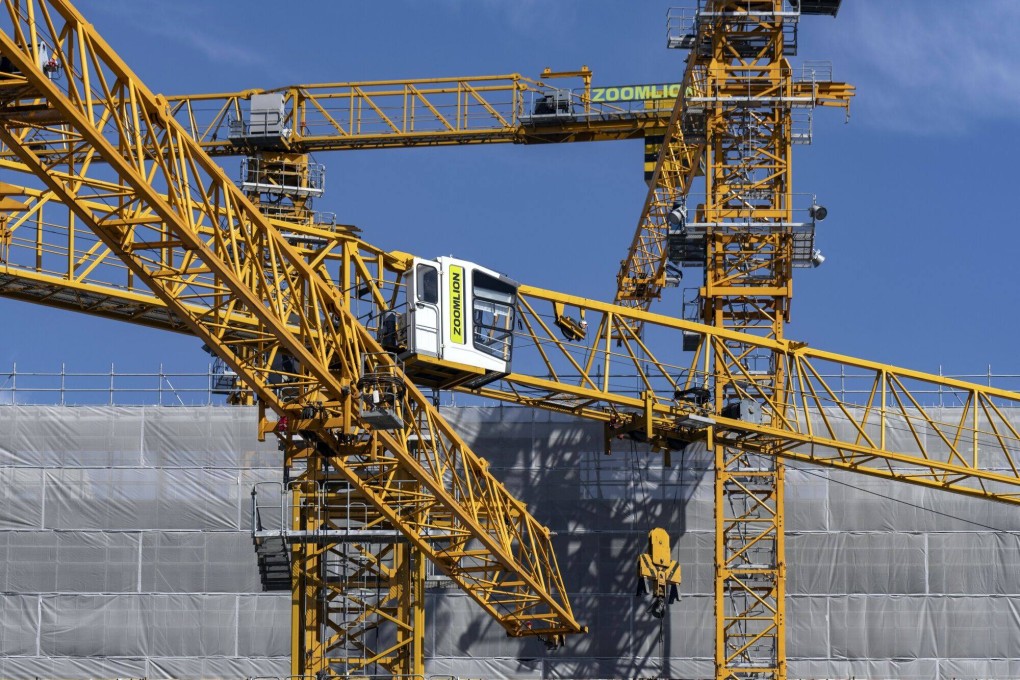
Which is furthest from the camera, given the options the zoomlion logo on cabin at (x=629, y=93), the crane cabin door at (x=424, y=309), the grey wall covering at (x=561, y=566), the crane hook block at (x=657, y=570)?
the zoomlion logo on cabin at (x=629, y=93)

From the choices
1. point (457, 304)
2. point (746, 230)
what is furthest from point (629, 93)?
point (457, 304)

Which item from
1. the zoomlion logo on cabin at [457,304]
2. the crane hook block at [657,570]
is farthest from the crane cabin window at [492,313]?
the crane hook block at [657,570]

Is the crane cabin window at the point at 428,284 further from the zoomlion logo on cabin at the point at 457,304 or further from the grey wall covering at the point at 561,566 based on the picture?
the grey wall covering at the point at 561,566

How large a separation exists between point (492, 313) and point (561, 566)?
19.9m

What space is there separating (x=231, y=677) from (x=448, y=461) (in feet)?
65.1

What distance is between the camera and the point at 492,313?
54406 millimetres

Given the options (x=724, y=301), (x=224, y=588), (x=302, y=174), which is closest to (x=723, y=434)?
(x=724, y=301)

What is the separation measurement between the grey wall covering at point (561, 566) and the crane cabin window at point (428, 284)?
69.4 ft

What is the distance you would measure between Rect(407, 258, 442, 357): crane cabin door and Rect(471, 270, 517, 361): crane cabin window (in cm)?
136

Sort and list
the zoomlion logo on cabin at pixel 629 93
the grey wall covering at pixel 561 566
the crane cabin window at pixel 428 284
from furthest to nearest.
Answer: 1. the zoomlion logo on cabin at pixel 629 93
2. the grey wall covering at pixel 561 566
3. the crane cabin window at pixel 428 284

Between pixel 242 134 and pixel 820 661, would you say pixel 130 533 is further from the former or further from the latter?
pixel 820 661

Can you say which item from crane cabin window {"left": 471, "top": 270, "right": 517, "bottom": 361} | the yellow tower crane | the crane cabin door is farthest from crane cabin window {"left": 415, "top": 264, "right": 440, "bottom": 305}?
the yellow tower crane

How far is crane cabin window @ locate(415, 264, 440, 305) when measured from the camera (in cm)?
5241

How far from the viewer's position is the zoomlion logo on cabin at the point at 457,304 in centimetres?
5288
